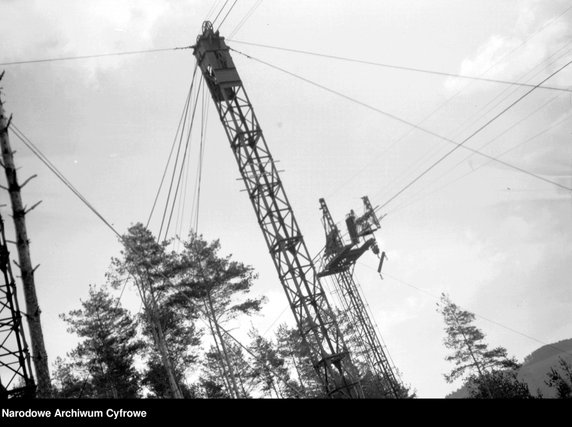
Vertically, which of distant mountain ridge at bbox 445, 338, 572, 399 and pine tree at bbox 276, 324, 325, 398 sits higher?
pine tree at bbox 276, 324, 325, 398

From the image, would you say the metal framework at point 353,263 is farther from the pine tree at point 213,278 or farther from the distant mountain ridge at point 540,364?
the distant mountain ridge at point 540,364

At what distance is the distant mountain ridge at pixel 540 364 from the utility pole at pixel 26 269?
9033 centimetres

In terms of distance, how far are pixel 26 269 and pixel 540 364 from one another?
127m

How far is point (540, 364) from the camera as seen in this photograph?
100 m

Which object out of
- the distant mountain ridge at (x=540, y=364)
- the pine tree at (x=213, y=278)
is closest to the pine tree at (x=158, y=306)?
the pine tree at (x=213, y=278)

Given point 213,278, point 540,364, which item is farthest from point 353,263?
point 540,364

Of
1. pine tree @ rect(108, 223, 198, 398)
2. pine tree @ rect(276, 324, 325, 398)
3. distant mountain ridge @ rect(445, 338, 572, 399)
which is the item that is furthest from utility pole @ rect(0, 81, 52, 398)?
distant mountain ridge @ rect(445, 338, 572, 399)

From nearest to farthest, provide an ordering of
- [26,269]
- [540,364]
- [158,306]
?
1. [26,269]
2. [158,306]
3. [540,364]

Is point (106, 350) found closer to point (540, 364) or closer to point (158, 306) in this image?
point (158, 306)

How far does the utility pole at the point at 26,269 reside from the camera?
26.4ft

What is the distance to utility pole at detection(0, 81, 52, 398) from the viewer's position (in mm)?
8055

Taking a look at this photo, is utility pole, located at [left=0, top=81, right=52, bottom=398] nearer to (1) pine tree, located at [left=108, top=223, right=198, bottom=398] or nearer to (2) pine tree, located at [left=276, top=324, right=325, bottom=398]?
(1) pine tree, located at [left=108, top=223, right=198, bottom=398]

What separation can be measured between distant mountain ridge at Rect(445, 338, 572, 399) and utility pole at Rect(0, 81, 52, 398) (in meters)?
90.3
